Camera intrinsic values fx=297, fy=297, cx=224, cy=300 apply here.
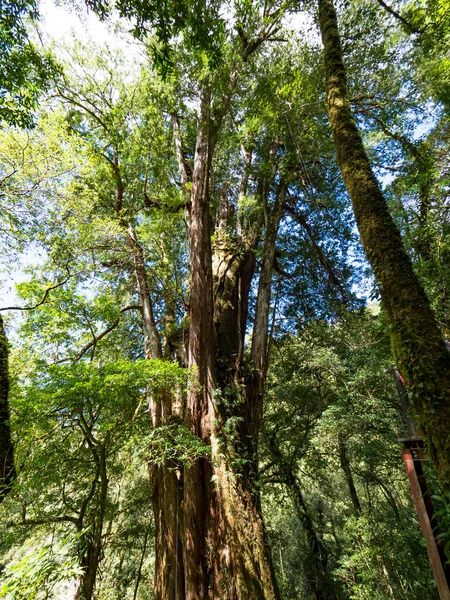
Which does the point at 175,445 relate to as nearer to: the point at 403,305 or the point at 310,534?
the point at 403,305

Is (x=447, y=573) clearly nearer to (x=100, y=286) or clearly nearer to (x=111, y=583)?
(x=100, y=286)

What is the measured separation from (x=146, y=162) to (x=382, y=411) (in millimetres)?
7391

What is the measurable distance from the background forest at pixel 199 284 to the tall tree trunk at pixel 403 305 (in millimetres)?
1770

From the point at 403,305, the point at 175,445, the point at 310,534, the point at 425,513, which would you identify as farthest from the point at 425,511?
the point at 310,534

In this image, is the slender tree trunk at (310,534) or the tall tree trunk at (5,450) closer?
the tall tree trunk at (5,450)

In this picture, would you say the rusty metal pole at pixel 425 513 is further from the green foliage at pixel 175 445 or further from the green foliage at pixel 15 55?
the green foliage at pixel 15 55

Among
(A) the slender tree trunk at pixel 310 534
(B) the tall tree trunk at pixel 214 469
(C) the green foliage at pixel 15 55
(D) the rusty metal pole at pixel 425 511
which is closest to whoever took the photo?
(D) the rusty metal pole at pixel 425 511

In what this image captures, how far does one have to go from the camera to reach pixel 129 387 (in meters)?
4.02

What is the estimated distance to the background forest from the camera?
12.9 feet

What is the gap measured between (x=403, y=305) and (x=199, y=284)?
12.9 ft

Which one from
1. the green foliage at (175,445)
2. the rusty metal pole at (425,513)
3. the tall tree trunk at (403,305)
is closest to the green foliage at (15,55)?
the tall tree trunk at (403,305)

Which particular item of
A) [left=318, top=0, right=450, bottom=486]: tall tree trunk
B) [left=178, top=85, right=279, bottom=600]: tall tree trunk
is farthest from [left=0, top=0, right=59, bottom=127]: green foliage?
[left=318, top=0, right=450, bottom=486]: tall tree trunk

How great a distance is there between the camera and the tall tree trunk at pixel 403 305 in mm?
1537

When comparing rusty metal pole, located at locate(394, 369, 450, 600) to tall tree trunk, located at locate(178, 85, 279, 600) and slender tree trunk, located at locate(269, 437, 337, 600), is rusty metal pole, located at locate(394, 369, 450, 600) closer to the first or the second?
tall tree trunk, located at locate(178, 85, 279, 600)
